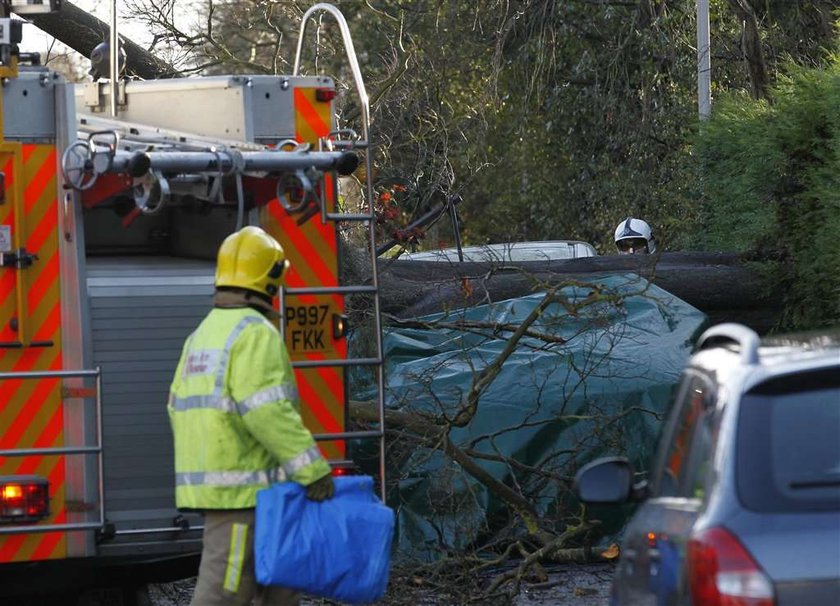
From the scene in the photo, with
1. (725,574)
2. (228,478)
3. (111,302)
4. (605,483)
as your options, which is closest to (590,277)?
(111,302)

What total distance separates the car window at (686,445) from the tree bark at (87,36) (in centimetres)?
820

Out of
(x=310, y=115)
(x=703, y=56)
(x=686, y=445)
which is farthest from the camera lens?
(x=703, y=56)

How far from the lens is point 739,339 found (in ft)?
12.8

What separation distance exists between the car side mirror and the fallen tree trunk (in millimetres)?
5548

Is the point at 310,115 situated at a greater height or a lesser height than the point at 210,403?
greater

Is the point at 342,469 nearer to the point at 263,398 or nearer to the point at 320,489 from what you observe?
the point at 320,489

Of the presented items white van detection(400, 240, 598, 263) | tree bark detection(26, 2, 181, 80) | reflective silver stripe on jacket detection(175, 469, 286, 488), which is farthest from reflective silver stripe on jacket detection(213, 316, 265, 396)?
tree bark detection(26, 2, 181, 80)

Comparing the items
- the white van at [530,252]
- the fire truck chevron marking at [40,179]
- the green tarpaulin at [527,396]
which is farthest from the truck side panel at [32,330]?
the white van at [530,252]

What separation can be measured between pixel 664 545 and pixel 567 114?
703 inches

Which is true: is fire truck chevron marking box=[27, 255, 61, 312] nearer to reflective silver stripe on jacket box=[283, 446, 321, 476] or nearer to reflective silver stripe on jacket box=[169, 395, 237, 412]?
reflective silver stripe on jacket box=[169, 395, 237, 412]

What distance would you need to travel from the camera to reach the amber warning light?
589cm

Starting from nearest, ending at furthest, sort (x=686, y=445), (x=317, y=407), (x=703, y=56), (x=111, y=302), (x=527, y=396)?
(x=686, y=445) → (x=111, y=302) → (x=317, y=407) → (x=527, y=396) → (x=703, y=56)

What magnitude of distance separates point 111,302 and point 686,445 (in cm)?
276

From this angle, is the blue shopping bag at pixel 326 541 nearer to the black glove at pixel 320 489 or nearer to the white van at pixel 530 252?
the black glove at pixel 320 489
